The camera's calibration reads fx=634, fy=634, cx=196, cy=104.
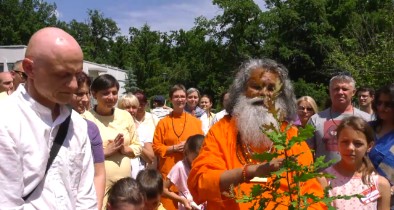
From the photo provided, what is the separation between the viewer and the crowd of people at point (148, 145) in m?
2.56

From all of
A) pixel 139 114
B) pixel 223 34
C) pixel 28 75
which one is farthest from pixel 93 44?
pixel 28 75

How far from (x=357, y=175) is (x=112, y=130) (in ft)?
6.95

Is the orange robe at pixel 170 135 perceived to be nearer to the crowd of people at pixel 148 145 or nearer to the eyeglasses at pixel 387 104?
the crowd of people at pixel 148 145

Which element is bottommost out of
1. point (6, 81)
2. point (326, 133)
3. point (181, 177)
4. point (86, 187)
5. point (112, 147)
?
point (181, 177)

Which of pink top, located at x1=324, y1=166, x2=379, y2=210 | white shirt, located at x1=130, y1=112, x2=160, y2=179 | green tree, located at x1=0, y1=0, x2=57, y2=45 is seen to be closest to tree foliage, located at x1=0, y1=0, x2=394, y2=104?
green tree, located at x1=0, y1=0, x2=57, y2=45

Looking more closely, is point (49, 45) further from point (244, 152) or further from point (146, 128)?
point (146, 128)

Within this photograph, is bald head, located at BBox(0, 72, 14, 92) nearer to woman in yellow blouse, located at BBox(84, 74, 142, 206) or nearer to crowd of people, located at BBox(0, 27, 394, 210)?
crowd of people, located at BBox(0, 27, 394, 210)

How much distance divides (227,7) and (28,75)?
48903 millimetres

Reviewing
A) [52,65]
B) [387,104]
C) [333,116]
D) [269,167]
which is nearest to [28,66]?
[52,65]

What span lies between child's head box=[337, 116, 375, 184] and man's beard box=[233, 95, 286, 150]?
96 centimetres

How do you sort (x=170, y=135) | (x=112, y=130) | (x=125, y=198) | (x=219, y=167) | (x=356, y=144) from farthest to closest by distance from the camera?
(x=170, y=135)
(x=112, y=130)
(x=356, y=144)
(x=125, y=198)
(x=219, y=167)

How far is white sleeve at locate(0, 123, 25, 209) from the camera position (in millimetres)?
2453

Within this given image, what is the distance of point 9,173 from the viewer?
2.46 m

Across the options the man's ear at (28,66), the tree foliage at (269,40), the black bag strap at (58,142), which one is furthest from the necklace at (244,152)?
the tree foliage at (269,40)
